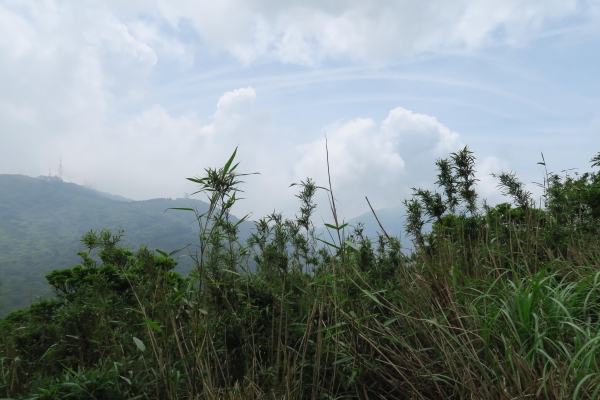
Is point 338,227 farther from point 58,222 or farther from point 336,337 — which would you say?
point 58,222

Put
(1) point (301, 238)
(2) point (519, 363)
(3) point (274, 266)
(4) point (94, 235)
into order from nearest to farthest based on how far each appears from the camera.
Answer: (2) point (519, 363) → (3) point (274, 266) → (4) point (94, 235) → (1) point (301, 238)

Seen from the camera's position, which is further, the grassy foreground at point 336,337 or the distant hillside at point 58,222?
the distant hillside at point 58,222

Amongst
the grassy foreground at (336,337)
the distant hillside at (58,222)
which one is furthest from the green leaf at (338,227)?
the distant hillside at (58,222)

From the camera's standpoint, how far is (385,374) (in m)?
2.21

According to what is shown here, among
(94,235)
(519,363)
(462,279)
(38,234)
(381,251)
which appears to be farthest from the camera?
(38,234)

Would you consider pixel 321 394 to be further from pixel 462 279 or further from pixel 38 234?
pixel 38 234

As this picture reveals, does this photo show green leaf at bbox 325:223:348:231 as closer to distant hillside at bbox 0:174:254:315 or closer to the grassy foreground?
the grassy foreground

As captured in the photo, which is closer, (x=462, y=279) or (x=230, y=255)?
(x=230, y=255)

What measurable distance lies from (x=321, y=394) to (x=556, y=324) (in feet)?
4.08

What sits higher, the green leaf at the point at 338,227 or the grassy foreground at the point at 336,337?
the green leaf at the point at 338,227

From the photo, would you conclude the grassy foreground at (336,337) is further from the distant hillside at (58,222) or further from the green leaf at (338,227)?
the distant hillside at (58,222)

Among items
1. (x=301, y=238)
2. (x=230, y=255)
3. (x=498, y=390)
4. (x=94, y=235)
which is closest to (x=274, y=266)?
(x=230, y=255)

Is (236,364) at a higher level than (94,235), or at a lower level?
lower

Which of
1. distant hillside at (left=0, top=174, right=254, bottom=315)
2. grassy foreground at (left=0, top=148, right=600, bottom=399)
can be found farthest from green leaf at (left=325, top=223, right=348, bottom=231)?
distant hillside at (left=0, top=174, right=254, bottom=315)
